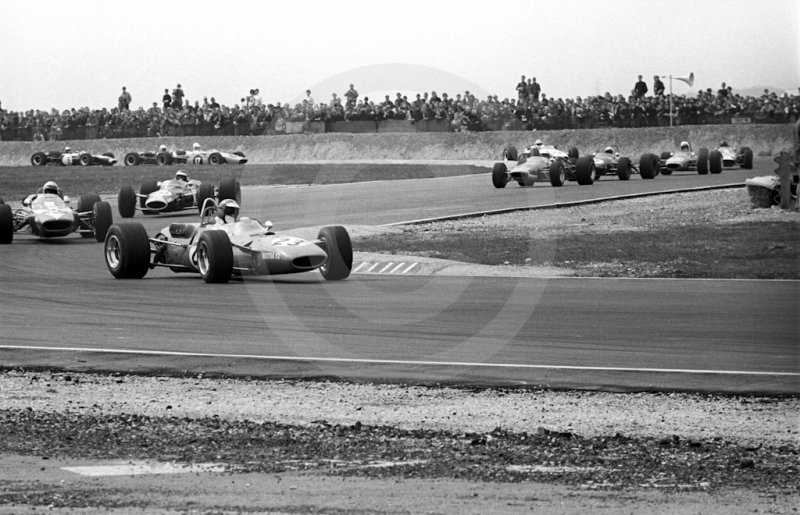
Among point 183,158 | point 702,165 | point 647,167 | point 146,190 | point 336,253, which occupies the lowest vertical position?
point 336,253

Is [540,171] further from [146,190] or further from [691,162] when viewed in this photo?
[146,190]

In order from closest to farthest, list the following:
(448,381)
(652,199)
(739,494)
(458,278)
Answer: (739,494) < (448,381) < (458,278) < (652,199)

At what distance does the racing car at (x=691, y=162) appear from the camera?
43.6m

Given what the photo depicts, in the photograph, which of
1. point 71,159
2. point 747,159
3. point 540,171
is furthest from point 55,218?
point 71,159

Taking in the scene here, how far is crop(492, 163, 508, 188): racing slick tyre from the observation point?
37.6m

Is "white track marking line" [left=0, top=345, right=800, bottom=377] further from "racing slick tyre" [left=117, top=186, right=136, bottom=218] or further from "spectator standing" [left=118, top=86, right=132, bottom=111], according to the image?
"spectator standing" [left=118, top=86, right=132, bottom=111]

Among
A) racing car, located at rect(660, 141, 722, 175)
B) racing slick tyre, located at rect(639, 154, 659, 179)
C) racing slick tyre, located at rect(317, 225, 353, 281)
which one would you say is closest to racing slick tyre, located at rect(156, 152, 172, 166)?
racing car, located at rect(660, 141, 722, 175)

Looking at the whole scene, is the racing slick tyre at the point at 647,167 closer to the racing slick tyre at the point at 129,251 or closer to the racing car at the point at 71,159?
the racing slick tyre at the point at 129,251

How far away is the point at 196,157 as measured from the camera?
184 feet

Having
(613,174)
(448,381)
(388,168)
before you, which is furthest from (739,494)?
(388,168)

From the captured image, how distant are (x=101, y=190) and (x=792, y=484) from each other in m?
40.6

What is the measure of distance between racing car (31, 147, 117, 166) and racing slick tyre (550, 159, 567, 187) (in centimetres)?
2834

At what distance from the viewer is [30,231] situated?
83.1 feet

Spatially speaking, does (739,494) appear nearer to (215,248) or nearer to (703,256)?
(215,248)
